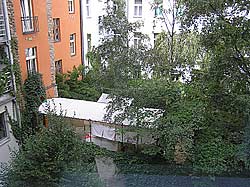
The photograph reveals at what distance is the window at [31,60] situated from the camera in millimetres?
5779

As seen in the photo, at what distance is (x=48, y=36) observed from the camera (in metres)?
6.29

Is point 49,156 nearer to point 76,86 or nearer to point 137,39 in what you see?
point 137,39

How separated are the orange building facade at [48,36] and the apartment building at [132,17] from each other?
7.8 inches

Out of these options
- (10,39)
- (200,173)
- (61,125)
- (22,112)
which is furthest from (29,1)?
(200,173)

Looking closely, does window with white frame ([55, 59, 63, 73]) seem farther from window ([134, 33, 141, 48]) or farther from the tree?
window ([134, 33, 141, 48])

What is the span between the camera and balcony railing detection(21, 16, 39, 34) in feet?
18.4

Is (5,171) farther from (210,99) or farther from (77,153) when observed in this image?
(210,99)

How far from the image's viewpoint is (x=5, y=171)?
A: 9.71 ft

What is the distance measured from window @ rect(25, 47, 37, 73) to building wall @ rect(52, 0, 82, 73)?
1.23m

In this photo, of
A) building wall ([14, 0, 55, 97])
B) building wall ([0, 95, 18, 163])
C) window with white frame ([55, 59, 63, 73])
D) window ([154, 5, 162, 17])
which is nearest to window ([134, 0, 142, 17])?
window ([154, 5, 162, 17])

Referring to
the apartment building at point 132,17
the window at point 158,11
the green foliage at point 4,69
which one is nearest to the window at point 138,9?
the apartment building at point 132,17

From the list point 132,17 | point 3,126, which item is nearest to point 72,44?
point 132,17

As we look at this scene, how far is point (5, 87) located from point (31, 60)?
102 centimetres

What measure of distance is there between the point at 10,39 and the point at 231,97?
11.4ft
